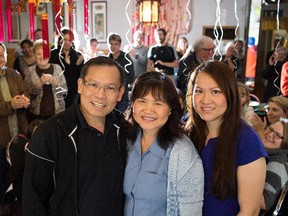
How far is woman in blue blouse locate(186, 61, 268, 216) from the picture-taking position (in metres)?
1.21

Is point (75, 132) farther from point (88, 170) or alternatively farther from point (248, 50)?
point (248, 50)

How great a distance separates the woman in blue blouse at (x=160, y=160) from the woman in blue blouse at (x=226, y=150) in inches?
2.7

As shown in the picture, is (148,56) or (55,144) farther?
(148,56)

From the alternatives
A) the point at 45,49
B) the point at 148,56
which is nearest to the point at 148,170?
the point at 45,49

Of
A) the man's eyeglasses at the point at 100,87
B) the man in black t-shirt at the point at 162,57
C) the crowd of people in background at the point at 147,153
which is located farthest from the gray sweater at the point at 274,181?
the man in black t-shirt at the point at 162,57

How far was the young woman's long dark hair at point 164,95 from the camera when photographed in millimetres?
1288

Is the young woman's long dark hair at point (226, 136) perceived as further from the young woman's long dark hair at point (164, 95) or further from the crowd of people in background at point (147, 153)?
the young woman's long dark hair at point (164, 95)

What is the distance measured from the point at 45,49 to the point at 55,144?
52.1 inches

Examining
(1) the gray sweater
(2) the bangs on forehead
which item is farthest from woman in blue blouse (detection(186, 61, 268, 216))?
(1) the gray sweater

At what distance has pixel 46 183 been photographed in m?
1.22

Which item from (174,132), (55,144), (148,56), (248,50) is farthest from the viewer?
(248,50)

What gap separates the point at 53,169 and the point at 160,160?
15.1 inches

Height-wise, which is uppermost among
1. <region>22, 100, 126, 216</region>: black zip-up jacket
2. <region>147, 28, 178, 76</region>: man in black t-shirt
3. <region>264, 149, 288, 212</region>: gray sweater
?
<region>147, 28, 178, 76</region>: man in black t-shirt

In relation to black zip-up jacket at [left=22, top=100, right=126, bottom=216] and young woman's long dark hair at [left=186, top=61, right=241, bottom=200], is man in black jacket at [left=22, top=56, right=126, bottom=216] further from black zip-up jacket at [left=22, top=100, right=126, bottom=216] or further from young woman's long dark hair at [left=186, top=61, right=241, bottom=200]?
young woman's long dark hair at [left=186, top=61, right=241, bottom=200]
